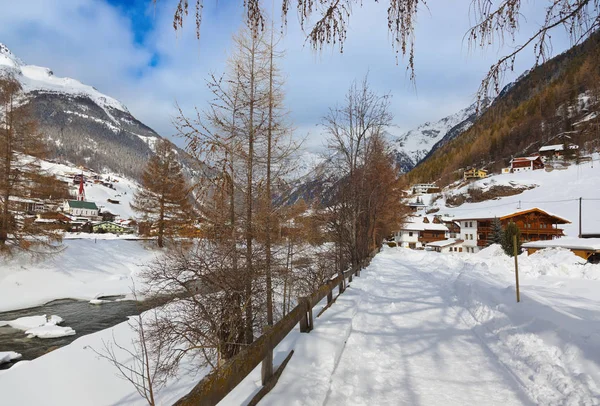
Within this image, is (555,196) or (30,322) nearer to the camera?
(30,322)

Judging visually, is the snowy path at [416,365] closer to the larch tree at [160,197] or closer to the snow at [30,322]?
the snow at [30,322]

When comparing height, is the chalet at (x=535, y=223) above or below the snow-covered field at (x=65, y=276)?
above

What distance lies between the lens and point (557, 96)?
2.96m

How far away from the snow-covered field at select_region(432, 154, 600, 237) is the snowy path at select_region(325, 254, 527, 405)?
180ft

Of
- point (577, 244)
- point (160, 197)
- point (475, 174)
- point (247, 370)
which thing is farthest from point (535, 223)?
Result: point (475, 174)

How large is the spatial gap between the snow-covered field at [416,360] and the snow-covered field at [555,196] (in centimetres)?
5310

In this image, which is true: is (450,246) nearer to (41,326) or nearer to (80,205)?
(41,326)

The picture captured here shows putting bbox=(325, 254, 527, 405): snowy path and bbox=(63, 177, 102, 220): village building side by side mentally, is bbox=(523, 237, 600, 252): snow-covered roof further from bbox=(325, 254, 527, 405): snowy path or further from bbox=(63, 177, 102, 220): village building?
bbox=(63, 177, 102, 220): village building

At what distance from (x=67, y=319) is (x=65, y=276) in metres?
8.32

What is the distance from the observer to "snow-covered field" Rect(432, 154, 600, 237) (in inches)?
2218

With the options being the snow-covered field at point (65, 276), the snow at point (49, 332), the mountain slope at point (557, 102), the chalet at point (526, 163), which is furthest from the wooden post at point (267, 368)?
the chalet at point (526, 163)

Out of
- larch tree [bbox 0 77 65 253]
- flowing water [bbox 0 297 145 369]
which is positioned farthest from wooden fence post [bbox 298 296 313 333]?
larch tree [bbox 0 77 65 253]

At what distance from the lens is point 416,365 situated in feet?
16.1

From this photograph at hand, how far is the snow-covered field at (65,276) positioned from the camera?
17.9 meters
